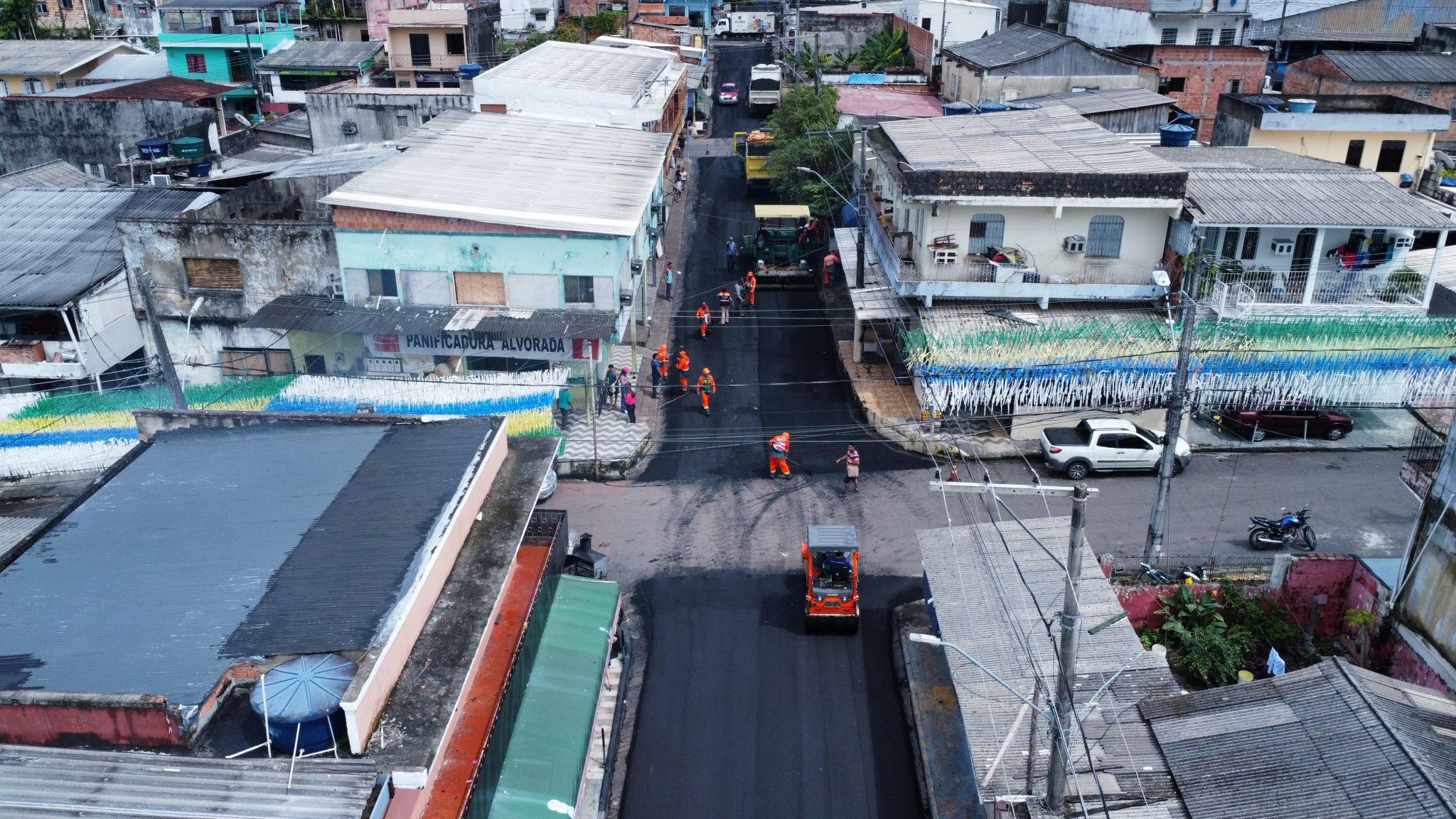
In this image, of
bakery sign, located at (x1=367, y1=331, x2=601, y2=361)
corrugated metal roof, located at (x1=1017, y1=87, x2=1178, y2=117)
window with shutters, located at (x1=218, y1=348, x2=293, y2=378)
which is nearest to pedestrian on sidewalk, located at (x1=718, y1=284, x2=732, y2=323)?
bakery sign, located at (x1=367, y1=331, x2=601, y2=361)

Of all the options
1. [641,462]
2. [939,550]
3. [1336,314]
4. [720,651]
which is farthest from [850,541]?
[1336,314]

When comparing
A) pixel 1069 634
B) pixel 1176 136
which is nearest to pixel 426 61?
pixel 1176 136

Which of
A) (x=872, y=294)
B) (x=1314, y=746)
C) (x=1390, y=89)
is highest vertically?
(x=1390, y=89)

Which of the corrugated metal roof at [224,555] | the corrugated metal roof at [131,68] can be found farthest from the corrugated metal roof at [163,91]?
the corrugated metal roof at [224,555]

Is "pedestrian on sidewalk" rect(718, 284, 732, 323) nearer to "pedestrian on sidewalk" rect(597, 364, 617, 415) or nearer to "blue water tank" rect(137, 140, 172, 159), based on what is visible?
"pedestrian on sidewalk" rect(597, 364, 617, 415)

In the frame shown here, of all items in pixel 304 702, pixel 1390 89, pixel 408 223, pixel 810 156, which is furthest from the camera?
pixel 1390 89

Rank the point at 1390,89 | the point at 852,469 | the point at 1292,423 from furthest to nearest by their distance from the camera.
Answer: the point at 1390,89
the point at 1292,423
the point at 852,469

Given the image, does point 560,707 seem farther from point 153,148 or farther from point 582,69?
point 153,148
